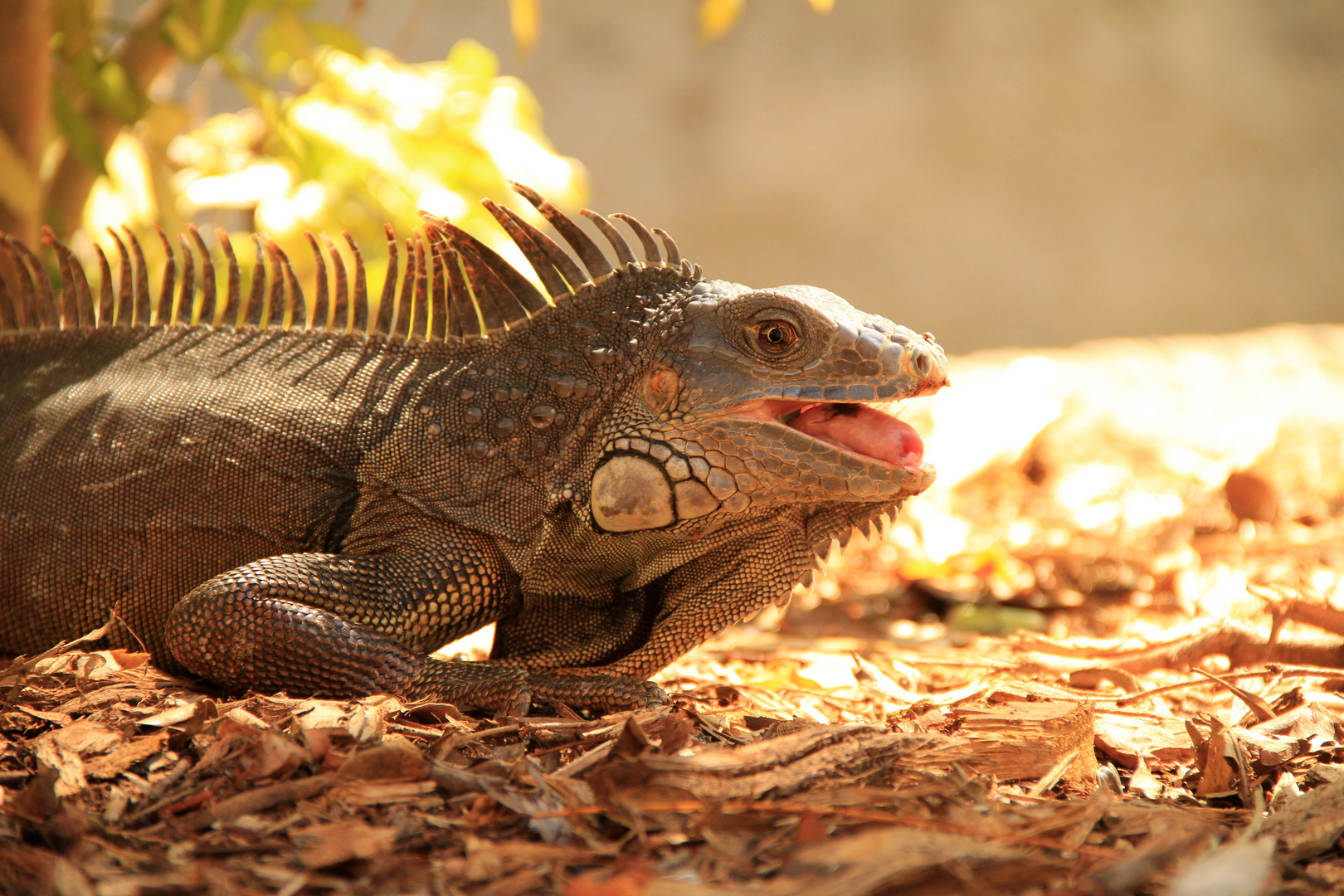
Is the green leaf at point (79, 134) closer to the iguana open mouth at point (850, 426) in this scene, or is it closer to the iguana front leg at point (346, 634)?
the iguana front leg at point (346, 634)

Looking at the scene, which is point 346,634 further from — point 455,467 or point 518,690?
point 455,467

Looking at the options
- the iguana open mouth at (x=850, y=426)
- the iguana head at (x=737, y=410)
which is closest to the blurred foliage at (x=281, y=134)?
the iguana head at (x=737, y=410)

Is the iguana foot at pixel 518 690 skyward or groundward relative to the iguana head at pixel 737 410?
groundward

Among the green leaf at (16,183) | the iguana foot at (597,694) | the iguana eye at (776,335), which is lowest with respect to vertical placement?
the iguana foot at (597,694)

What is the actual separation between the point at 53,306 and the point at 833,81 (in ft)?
69.8

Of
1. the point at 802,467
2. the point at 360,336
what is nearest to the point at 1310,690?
the point at 802,467

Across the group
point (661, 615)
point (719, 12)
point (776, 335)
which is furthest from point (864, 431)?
point (719, 12)

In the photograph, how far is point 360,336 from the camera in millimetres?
4102

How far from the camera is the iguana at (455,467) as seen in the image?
339 centimetres

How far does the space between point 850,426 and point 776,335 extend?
0.41 metres

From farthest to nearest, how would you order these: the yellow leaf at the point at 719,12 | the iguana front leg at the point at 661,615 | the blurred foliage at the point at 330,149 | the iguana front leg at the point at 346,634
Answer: the blurred foliage at the point at 330,149 < the yellow leaf at the point at 719,12 < the iguana front leg at the point at 661,615 < the iguana front leg at the point at 346,634

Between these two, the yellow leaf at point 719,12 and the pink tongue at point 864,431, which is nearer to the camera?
the pink tongue at point 864,431

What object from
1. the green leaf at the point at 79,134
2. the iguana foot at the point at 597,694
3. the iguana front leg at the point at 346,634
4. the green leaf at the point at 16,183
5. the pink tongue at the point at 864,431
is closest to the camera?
the iguana front leg at the point at 346,634

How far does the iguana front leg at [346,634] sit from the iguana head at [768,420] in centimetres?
60
